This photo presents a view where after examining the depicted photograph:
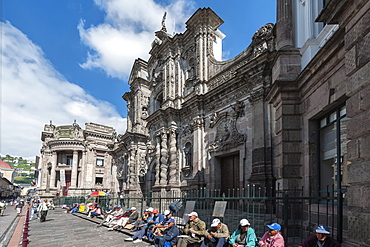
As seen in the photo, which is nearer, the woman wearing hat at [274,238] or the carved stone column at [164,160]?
the woman wearing hat at [274,238]

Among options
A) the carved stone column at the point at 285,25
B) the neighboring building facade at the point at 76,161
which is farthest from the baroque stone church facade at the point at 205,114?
the neighboring building facade at the point at 76,161

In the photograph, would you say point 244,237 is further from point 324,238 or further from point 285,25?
point 285,25

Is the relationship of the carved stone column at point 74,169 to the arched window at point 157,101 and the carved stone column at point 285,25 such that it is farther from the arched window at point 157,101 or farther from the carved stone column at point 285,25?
the carved stone column at point 285,25

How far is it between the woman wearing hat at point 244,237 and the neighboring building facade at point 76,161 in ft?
136

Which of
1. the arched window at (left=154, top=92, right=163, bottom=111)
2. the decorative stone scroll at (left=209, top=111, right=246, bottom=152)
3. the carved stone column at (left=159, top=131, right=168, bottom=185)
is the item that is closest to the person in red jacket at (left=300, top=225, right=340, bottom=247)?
the decorative stone scroll at (left=209, top=111, right=246, bottom=152)

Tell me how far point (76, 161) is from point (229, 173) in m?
37.0

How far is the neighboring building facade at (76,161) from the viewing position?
149 feet

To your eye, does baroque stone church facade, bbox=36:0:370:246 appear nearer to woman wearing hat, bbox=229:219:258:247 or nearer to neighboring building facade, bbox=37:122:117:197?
woman wearing hat, bbox=229:219:258:247

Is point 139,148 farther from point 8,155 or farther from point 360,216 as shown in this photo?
point 8,155

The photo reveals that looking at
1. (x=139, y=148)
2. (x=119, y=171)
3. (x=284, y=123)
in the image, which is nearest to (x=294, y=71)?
(x=284, y=123)

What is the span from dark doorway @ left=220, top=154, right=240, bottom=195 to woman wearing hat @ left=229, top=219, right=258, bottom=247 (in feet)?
27.3

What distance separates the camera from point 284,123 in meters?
7.56

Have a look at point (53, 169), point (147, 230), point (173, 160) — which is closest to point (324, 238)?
point (147, 230)

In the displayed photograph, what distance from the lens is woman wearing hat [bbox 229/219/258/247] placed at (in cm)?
585
